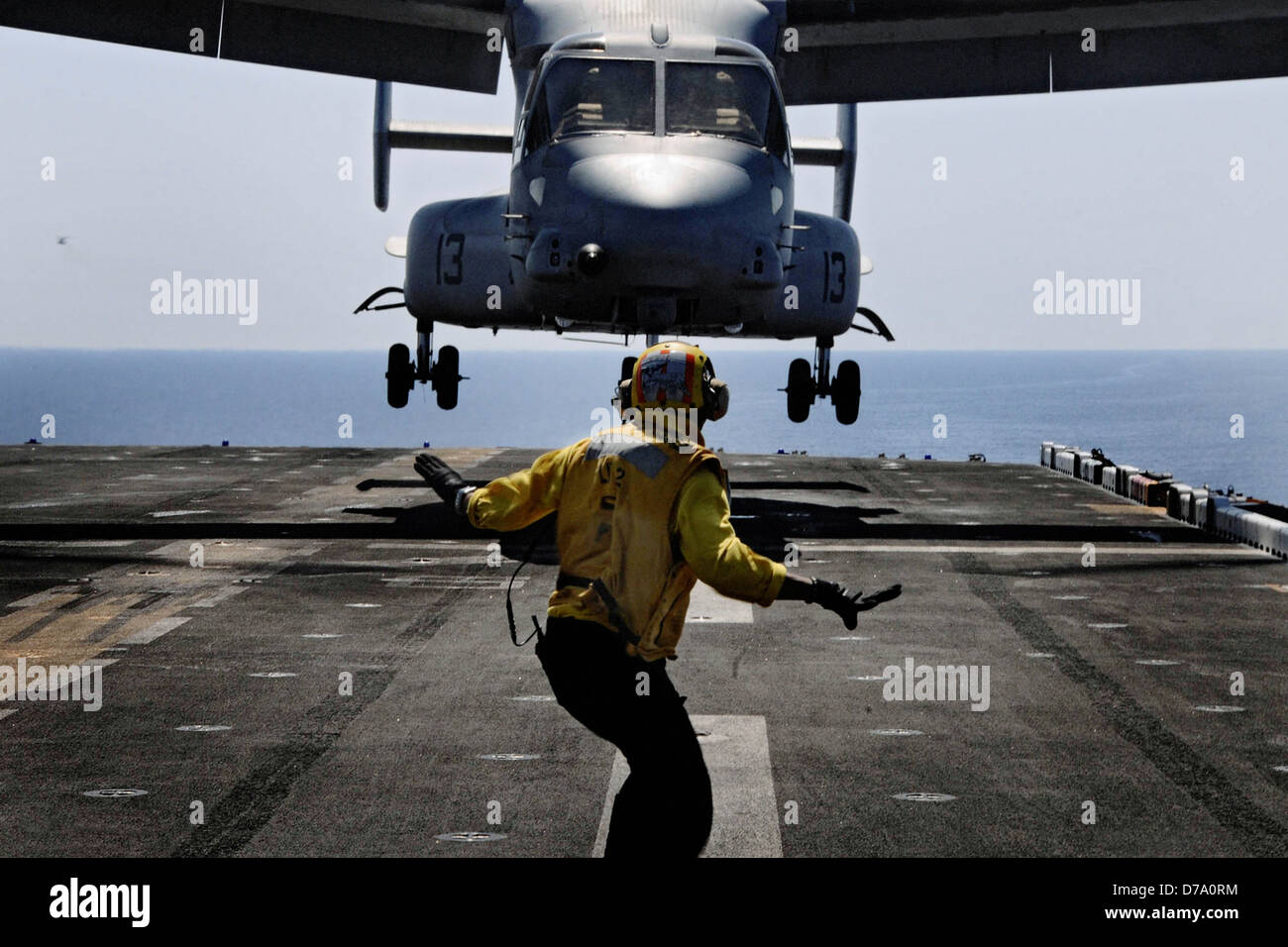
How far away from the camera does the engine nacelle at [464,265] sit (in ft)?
70.0

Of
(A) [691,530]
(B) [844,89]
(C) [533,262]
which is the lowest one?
(A) [691,530]

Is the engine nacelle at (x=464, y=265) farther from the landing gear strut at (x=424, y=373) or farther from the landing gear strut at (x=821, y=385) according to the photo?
the landing gear strut at (x=821, y=385)

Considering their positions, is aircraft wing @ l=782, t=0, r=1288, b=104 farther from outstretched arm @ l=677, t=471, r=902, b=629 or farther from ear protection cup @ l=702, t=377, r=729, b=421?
outstretched arm @ l=677, t=471, r=902, b=629

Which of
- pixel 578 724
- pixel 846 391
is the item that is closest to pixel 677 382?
pixel 578 724

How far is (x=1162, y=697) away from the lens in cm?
1012

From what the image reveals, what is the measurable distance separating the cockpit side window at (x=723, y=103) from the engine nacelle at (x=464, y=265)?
397 cm

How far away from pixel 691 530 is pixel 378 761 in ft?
11.2

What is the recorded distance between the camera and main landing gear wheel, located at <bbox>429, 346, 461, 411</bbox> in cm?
2558

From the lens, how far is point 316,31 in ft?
85.4

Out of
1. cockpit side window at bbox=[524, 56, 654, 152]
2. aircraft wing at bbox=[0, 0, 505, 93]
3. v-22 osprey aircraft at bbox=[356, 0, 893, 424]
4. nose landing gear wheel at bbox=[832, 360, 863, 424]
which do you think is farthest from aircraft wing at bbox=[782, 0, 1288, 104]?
cockpit side window at bbox=[524, 56, 654, 152]

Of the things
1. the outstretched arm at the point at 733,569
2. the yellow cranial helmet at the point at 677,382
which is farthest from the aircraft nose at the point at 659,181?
the outstretched arm at the point at 733,569

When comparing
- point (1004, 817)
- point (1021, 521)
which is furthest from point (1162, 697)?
point (1021, 521)
